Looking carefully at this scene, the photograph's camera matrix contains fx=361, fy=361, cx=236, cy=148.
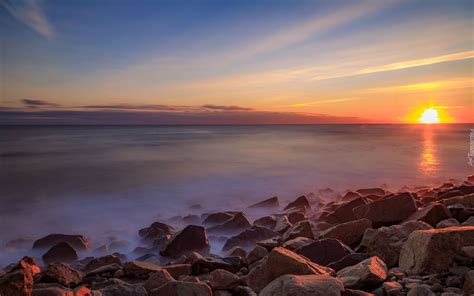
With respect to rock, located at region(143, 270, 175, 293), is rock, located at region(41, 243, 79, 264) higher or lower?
lower

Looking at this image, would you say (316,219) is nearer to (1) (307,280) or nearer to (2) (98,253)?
(2) (98,253)

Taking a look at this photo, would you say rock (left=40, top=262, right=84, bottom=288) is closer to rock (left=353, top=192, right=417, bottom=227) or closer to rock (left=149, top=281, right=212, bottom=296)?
rock (left=149, top=281, right=212, bottom=296)

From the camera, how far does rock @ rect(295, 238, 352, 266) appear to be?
5062 mm

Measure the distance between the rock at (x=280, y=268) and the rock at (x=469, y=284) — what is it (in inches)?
53.8

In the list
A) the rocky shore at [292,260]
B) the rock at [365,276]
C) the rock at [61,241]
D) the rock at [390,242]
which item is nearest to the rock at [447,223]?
the rocky shore at [292,260]

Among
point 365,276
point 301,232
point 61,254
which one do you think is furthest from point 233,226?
point 365,276

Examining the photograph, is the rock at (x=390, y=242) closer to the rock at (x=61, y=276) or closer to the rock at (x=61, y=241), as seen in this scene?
the rock at (x=61, y=276)

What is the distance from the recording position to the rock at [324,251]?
5.06 m

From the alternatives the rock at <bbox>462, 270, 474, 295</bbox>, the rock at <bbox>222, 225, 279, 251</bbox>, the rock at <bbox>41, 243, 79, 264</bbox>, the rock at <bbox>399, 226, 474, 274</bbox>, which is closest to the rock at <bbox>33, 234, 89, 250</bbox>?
the rock at <bbox>41, 243, 79, 264</bbox>

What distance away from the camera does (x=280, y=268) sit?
4105 mm

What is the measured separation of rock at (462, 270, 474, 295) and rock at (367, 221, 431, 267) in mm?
1261

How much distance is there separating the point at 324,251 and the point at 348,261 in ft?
1.58

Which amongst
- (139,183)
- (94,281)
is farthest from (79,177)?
(94,281)

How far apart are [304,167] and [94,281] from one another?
1903cm
